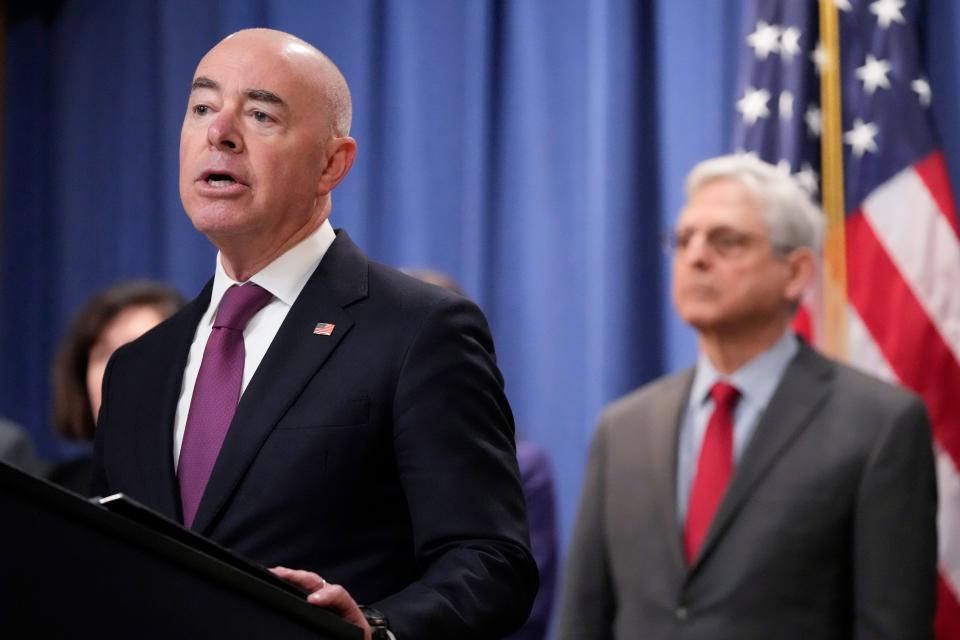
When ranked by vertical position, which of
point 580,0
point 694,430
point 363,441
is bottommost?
point 694,430

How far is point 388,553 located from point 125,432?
0.39 meters

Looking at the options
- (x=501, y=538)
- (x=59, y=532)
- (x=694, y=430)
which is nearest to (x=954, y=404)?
(x=694, y=430)

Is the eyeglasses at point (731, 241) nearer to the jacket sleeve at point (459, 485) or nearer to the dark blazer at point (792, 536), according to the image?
the dark blazer at point (792, 536)

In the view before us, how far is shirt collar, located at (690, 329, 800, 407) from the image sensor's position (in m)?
3.17

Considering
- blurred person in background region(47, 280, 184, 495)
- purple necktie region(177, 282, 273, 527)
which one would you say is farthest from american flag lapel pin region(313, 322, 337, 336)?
blurred person in background region(47, 280, 184, 495)

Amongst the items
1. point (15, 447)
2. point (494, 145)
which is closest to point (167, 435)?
point (15, 447)

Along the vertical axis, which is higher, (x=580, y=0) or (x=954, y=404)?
(x=580, y=0)

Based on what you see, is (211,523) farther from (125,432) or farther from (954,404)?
(954,404)

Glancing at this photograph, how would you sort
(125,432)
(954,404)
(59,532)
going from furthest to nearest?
(954,404) → (125,432) → (59,532)

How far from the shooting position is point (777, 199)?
10.9 feet

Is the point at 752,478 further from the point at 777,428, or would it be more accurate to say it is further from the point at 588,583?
the point at 588,583

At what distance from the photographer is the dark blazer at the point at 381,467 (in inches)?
65.7

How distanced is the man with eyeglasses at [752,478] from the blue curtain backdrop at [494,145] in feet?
3.64

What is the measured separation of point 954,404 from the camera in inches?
147
